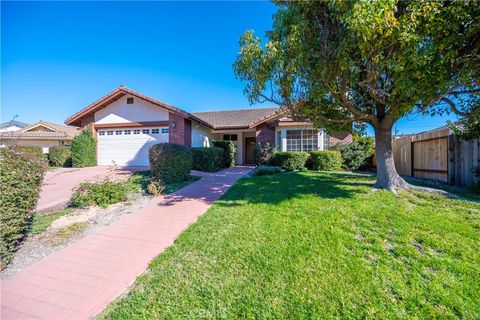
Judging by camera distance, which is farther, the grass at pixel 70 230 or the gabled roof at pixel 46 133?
the gabled roof at pixel 46 133

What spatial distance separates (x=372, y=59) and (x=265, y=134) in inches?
481

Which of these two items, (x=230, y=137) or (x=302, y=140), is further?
(x=230, y=137)

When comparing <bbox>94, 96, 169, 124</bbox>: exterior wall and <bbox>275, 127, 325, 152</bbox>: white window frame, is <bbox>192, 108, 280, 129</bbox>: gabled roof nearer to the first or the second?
<bbox>275, 127, 325, 152</bbox>: white window frame

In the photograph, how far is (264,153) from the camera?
1694cm

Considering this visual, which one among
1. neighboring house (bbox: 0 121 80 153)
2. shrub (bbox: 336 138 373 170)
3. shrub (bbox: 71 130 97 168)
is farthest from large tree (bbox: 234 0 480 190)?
neighboring house (bbox: 0 121 80 153)

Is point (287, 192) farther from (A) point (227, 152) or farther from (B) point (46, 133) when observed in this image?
(B) point (46, 133)

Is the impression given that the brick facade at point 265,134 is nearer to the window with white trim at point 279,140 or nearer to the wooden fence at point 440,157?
the window with white trim at point 279,140

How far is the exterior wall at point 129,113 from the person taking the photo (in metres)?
15.6

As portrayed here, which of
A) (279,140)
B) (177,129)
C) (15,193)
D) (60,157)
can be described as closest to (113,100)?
(177,129)

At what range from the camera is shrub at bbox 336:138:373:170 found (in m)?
14.7

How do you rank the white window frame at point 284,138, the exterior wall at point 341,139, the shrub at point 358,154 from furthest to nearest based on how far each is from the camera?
1. the white window frame at point 284,138
2. the exterior wall at point 341,139
3. the shrub at point 358,154

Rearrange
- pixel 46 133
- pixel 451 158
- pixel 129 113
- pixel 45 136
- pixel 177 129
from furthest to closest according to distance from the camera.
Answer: pixel 46 133 < pixel 45 136 < pixel 129 113 < pixel 177 129 < pixel 451 158

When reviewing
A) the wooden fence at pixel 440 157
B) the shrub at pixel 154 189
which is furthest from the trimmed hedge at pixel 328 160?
the shrub at pixel 154 189

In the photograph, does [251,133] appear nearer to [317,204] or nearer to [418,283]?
[317,204]
